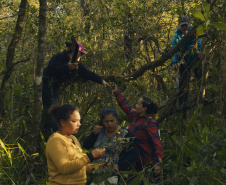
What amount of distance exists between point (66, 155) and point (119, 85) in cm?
255

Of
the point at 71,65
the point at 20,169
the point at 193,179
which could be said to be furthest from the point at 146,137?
the point at 20,169

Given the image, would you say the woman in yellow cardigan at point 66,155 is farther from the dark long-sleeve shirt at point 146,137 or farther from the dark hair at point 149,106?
the dark hair at point 149,106

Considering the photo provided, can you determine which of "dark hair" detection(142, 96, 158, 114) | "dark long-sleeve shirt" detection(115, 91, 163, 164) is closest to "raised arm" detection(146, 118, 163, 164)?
"dark long-sleeve shirt" detection(115, 91, 163, 164)

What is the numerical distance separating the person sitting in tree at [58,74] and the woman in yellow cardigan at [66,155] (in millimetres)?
1462

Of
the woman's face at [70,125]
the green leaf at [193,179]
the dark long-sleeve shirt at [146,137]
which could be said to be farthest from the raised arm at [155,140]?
the woman's face at [70,125]

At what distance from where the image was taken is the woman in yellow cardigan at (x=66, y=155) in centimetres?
251

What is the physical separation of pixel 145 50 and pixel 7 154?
4573 mm

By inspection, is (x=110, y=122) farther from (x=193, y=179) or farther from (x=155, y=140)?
(x=193, y=179)

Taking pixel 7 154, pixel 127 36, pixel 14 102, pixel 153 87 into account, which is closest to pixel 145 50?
pixel 127 36

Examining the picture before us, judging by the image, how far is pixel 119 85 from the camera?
16.4 feet

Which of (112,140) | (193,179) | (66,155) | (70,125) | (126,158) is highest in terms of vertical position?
(70,125)

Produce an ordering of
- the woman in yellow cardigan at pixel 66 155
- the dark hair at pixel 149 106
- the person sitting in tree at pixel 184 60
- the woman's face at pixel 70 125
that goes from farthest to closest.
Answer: the person sitting in tree at pixel 184 60 → the dark hair at pixel 149 106 → the woman's face at pixel 70 125 → the woman in yellow cardigan at pixel 66 155

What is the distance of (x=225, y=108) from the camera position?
5758mm

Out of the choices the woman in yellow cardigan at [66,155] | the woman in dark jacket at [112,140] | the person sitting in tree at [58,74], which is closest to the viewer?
the woman in yellow cardigan at [66,155]
